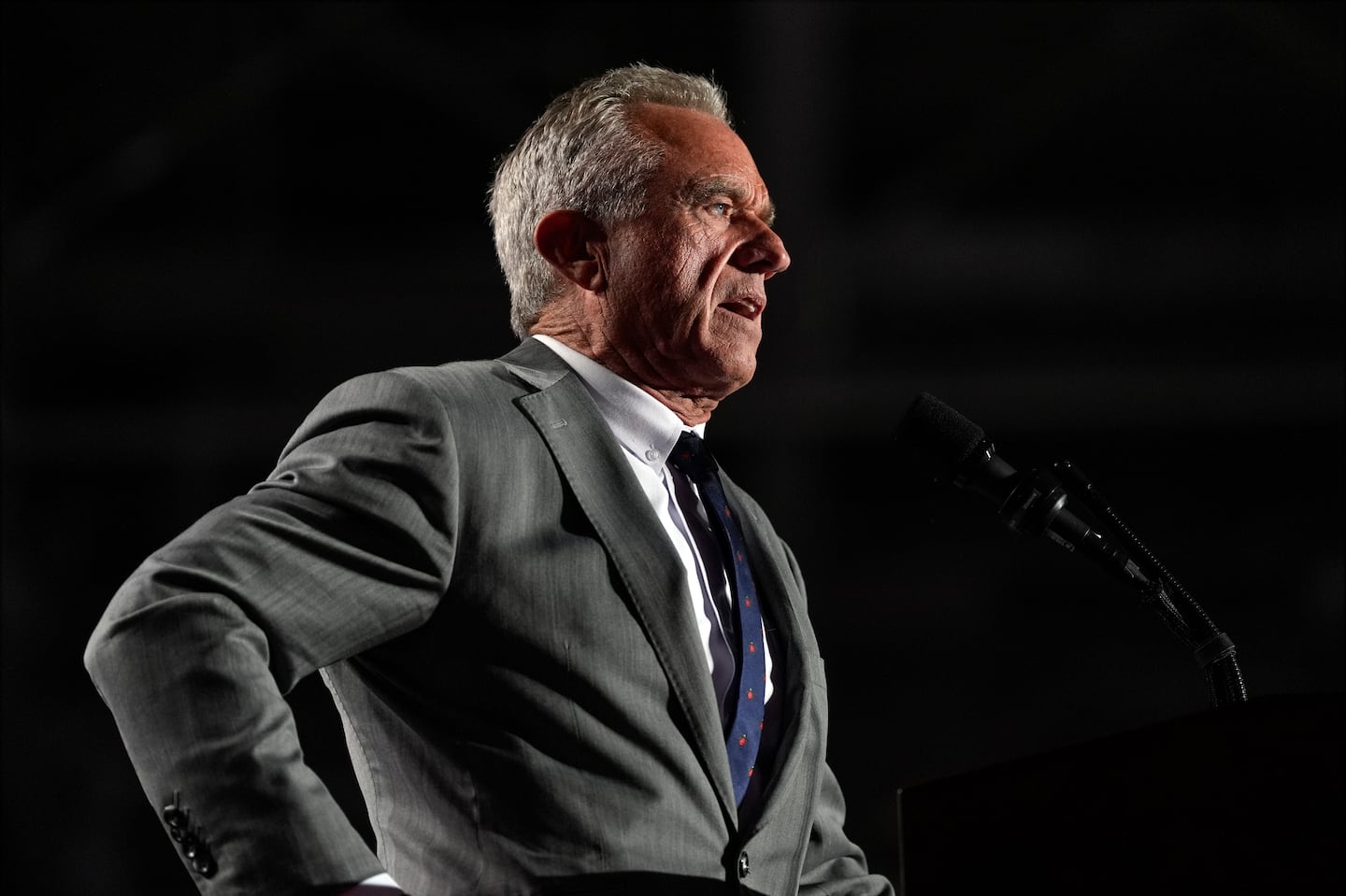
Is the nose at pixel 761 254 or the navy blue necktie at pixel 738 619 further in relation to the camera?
the nose at pixel 761 254

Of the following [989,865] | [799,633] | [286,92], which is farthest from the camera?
[286,92]

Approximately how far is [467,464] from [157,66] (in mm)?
1941

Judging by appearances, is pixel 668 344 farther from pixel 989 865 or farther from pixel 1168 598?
pixel 989 865

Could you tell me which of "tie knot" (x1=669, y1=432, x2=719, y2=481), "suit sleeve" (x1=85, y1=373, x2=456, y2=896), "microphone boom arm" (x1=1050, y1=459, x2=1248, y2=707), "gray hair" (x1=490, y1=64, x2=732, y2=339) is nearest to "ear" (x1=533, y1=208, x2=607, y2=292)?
"gray hair" (x1=490, y1=64, x2=732, y2=339)

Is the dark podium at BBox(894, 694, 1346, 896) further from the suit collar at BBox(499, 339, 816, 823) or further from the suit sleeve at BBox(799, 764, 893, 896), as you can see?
the suit sleeve at BBox(799, 764, 893, 896)

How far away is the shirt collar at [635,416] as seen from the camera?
1.52 metres

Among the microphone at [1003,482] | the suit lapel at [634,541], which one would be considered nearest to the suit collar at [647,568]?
the suit lapel at [634,541]

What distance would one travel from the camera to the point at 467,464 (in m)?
1.31

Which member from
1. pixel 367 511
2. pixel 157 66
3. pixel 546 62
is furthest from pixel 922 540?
pixel 367 511

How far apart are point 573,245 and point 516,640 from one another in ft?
1.90

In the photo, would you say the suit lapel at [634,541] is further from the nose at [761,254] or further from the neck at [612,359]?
the nose at [761,254]

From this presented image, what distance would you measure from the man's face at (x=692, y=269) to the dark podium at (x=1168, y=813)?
69 cm

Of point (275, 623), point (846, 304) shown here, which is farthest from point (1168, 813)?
point (846, 304)

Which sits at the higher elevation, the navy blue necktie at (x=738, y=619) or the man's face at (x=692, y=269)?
the man's face at (x=692, y=269)
